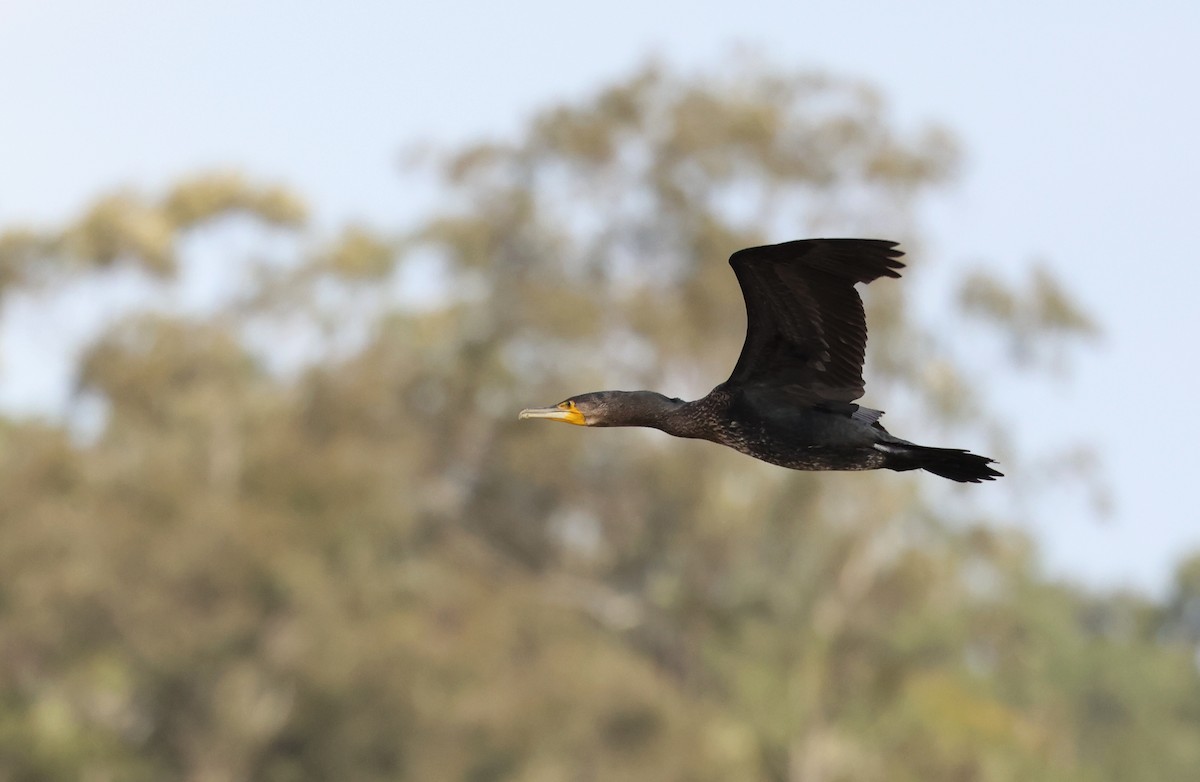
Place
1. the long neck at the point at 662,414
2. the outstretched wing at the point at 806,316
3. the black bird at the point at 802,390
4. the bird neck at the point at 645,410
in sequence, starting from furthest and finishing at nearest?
the bird neck at the point at 645,410
the long neck at the point at 662,414
the black bird at the point at 802,390
the outstretched wing at the point at 806,316

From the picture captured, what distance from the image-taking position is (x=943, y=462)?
8.02 meters

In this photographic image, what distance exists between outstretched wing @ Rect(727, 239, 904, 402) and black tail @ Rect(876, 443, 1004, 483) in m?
0.37

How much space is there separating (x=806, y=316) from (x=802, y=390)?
1.12 feet

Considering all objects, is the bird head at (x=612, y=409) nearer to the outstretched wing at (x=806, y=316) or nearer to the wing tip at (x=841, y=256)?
the outstretched wing at (x=806, y=316)

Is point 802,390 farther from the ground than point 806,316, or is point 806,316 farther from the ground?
point 806,316

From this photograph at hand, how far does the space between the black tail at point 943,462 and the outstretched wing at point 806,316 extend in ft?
1.22

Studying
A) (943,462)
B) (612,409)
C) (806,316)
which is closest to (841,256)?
(806,316)

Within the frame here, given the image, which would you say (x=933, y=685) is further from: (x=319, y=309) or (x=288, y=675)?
(x=319, y=309)

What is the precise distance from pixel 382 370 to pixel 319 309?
377 cm

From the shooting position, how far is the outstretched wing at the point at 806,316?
303 inches

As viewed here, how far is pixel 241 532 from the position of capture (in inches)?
1257

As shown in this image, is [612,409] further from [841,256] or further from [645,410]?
[841,256]

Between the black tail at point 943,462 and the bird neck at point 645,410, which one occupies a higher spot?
the bird neck at point 645,410

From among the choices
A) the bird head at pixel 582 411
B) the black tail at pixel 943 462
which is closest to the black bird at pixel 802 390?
the black tail at pixel 943 462
